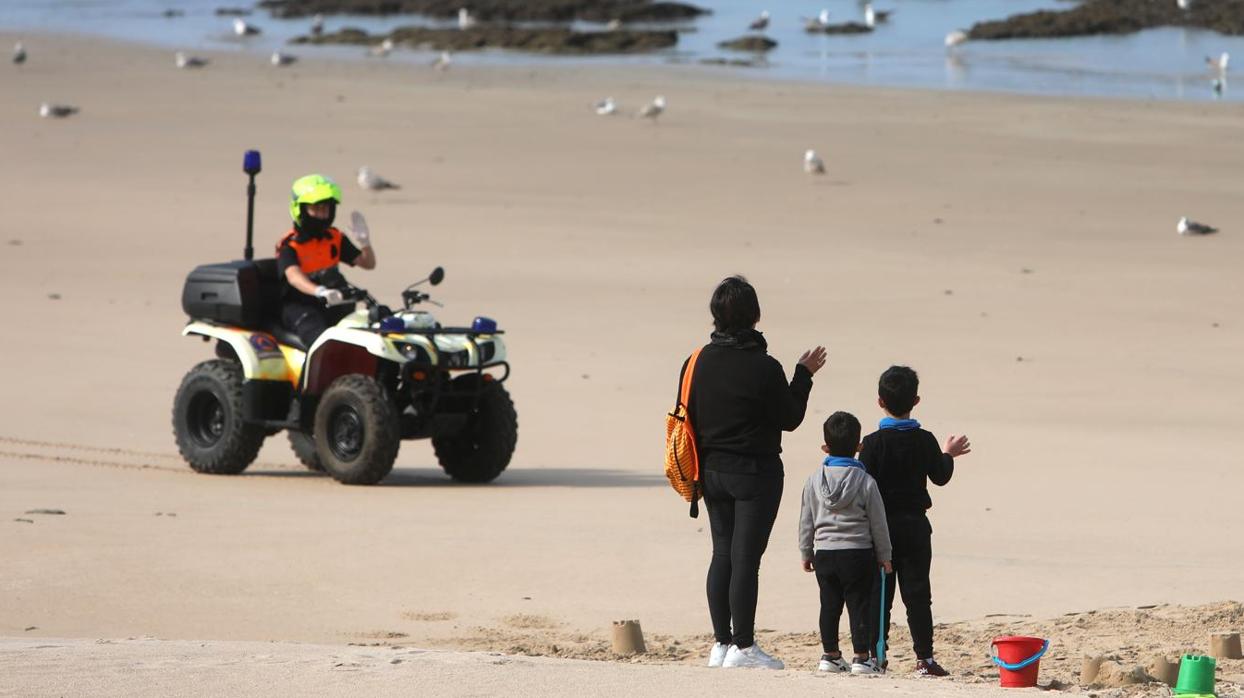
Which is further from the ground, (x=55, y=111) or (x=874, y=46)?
(x=874, y=46)

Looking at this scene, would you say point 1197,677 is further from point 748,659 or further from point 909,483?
point 748,659

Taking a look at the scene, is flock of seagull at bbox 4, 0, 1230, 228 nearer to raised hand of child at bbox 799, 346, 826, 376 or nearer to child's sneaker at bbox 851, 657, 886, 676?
raised hand of child at bbox 799, 346, 826, 376

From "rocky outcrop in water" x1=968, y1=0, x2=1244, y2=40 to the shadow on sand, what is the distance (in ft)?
139

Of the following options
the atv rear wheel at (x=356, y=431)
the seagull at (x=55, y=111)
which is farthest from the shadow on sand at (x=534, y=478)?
the seagull at (x=55, y=111)

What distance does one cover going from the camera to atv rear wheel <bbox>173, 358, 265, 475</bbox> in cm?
1138

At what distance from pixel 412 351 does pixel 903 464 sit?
4.63 meters

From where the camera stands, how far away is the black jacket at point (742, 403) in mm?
6531

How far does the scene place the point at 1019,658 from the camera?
6.18 m

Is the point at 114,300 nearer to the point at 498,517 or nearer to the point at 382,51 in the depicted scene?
the point at 498,517

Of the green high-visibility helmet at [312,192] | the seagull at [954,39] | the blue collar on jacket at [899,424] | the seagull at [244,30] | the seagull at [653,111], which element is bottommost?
the blue collar on jacket at [899,424]

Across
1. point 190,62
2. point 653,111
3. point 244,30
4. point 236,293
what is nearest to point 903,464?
point 236,293

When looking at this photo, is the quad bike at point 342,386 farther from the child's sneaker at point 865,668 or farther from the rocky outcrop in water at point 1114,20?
the rocky outcrop in water at point 1114,20

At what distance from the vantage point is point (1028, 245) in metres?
21.0

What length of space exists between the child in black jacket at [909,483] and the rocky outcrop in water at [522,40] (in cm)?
4268
